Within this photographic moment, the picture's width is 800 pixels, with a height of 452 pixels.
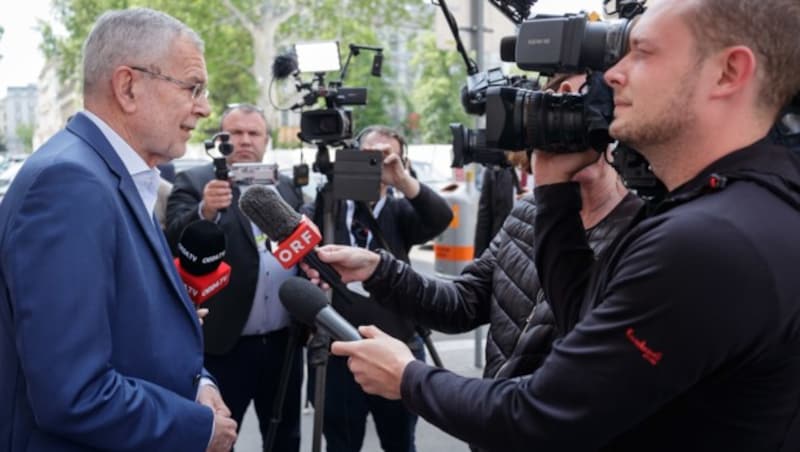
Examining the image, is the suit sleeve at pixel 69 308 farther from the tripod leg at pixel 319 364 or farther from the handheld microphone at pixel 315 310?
the tripod leg at pixel 319 364

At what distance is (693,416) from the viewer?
114cm

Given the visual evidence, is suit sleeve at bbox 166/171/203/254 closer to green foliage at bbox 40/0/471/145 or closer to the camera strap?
the camera strap

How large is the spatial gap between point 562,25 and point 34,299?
120cm

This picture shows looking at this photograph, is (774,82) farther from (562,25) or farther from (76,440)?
(76,440)

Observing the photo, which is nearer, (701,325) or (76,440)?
(701,325)

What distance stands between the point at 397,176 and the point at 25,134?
117285 millimetres

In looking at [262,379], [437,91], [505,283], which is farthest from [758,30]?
[437,91]

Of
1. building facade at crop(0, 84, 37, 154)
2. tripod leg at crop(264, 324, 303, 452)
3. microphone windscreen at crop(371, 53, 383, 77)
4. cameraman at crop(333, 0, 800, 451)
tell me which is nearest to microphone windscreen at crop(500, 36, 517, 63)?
cameraman at crop(333, 0, 800, 451)

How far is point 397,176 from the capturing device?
10.9 ft

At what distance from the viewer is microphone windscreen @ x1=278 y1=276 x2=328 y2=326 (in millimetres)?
1775

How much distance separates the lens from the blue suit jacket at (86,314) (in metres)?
1.41

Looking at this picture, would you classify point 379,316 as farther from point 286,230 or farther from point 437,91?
point 437,91

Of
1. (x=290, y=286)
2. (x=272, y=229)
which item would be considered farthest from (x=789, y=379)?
(x=272, y=229)

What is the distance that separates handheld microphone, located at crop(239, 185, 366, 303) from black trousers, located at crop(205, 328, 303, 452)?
37.9 inches
